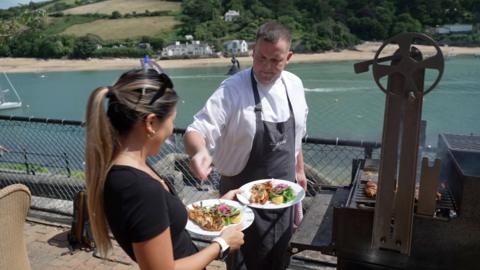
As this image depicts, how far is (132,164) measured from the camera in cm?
149

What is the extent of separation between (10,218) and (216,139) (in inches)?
46.9

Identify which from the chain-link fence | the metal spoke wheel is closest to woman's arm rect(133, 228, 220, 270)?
the metal spoke wheel

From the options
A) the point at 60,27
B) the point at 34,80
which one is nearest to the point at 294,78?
the point at 34,80

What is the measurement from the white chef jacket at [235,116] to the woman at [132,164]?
920 mm

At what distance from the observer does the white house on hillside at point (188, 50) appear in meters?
77.0

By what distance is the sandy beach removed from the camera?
69.7 m

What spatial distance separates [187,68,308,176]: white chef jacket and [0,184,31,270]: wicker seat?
969 mm

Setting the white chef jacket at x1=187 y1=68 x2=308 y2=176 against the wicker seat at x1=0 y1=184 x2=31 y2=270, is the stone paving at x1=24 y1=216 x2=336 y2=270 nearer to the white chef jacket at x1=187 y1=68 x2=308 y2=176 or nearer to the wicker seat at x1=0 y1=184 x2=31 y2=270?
the white chef jacket at x1=187 y1=68 x2=308 y2=176

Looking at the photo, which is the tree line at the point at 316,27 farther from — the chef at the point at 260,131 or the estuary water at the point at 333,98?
the chef at the point at 260,131

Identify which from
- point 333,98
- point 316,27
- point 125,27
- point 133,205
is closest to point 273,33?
point 133,205

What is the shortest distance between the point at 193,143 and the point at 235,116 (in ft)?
1.03

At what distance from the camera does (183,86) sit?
47.0 metres

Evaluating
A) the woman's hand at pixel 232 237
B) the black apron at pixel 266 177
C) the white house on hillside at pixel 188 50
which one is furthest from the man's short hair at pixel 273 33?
the white house on hillside at pixel 188 50

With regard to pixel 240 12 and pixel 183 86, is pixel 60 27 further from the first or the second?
pixel 183 86
